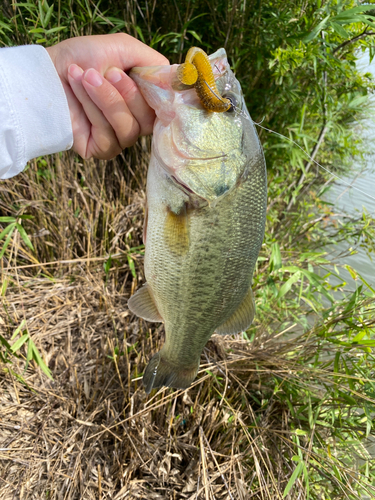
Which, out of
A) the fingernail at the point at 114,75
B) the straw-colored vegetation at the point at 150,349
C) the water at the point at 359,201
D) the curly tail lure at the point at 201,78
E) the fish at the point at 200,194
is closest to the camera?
the curly tail lure at the point at 201,78

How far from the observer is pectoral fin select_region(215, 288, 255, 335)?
61.5 inches

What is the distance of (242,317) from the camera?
1.57 metres

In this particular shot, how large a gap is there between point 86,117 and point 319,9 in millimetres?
1861

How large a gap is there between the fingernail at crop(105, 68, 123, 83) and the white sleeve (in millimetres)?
221

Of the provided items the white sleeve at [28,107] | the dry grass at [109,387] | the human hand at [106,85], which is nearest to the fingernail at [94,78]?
the human hand at [106,85]

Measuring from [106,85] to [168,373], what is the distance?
1427 millimetres

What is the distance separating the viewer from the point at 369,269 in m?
5.35

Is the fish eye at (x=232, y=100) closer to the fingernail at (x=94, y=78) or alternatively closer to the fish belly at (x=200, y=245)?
the fish belly at (x=200, y=245)

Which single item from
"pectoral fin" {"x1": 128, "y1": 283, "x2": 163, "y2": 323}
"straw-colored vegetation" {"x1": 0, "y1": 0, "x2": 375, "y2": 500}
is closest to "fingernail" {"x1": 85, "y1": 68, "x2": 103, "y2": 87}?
"pectoral fin" {"x1": 128, "y1": 283, "x2": 163, "y2": 323}

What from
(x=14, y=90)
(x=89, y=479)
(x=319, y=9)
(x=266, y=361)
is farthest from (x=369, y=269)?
(x=14, y=90)

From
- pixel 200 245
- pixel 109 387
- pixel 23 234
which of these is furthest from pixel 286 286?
pixel 23 234

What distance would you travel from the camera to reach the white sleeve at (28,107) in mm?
1279

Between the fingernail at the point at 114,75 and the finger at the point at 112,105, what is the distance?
0.04 meters

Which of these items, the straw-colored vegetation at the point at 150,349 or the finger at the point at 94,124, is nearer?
the finger at the point at 94,124
